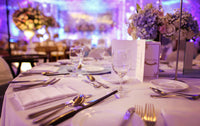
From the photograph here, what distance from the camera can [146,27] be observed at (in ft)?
3.75

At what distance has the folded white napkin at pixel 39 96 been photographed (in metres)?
0.60

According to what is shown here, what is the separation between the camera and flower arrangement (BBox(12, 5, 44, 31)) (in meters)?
2.89

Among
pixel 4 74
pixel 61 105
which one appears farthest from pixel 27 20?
pixel 61 105

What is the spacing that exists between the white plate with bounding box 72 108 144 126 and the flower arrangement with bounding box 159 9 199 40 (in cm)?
85

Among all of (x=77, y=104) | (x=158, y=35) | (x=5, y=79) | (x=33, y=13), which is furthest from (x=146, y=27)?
(x=33, y=13)

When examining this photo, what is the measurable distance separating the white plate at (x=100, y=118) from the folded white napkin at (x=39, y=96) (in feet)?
0.66

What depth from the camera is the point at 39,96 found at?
2.15ft

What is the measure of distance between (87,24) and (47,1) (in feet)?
10.0

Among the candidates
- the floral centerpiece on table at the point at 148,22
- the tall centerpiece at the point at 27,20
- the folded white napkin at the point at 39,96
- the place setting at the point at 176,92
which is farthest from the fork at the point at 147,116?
the tall centerpiece at the point at 27,20

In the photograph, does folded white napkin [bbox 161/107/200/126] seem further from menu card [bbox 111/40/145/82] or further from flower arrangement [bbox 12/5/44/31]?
flower arrangement [bbox 12/5/44/31]

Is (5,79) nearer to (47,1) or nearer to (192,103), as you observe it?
(192,103)

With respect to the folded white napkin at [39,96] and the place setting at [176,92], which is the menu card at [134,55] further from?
the folded white napkin at [39,96]

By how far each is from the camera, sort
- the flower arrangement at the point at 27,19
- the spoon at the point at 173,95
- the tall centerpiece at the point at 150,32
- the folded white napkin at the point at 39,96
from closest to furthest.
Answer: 1. the folded white napkin at the point at 39,96
2. the spoon at the point at 173,95
3. the tall centerpiece at the point at 150,32
4. the flower arrangement at the point at 27,19

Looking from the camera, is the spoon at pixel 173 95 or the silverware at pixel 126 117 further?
the spoon at pixel 173 95
